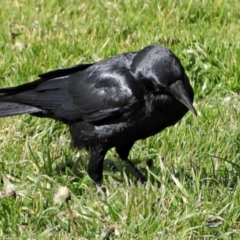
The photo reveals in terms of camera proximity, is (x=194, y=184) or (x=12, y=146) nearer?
(x=194, y=184)

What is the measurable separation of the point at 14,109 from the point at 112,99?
65 centimetres

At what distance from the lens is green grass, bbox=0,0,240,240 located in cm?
404

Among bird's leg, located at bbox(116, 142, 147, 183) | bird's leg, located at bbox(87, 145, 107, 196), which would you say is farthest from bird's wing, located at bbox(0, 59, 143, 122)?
bird's leg, located at bbox(116, 142, 147, 183)

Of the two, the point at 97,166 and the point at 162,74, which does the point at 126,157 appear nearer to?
the point at 97,166

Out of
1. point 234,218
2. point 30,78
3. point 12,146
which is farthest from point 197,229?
point 30,78

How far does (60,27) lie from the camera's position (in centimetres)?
673

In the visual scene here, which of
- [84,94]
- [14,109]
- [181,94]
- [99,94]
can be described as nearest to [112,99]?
[99,94]

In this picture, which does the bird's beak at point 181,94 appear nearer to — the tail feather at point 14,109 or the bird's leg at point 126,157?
the bird's leg at point 126,157

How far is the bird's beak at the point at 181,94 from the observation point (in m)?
4.14

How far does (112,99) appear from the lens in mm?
4492

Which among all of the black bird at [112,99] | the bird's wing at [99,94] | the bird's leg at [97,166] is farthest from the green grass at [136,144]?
the bird's wing at [99,94]

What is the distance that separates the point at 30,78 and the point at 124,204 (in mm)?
1946

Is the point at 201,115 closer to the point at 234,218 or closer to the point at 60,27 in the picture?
the point at 234,218

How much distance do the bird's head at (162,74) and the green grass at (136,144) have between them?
0.44 m
